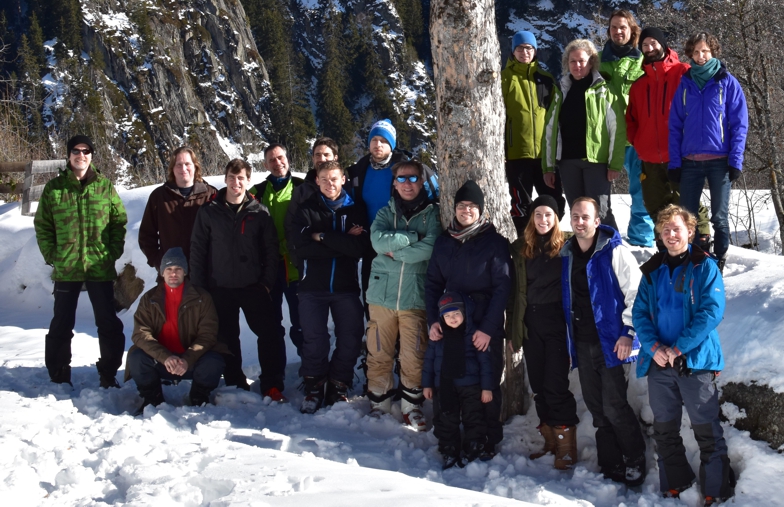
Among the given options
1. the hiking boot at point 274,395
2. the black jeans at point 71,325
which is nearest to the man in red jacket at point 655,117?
the hiking boot at point 274,395

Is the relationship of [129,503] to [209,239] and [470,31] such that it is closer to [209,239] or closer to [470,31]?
[209,239]

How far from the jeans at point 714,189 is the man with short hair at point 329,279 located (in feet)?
8.49

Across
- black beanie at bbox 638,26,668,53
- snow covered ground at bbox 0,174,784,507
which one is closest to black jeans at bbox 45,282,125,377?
snow covered ground at bbox 0,174,784,507

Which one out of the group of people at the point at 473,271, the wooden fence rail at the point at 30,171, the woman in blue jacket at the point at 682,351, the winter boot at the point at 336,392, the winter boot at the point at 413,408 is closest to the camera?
the woman in blue jacket at the point at 682,351

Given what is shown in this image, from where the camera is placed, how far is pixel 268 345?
16.6 ft

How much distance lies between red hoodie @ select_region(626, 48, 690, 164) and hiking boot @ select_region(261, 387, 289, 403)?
3729 millimetres

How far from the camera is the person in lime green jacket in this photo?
495cm

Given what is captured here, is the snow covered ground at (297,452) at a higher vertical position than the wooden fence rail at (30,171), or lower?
lower

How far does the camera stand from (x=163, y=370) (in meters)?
4.76

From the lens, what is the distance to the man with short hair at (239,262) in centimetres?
495

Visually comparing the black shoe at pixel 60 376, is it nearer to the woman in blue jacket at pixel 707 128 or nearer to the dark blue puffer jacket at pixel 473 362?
the dark blue puffer jacket at pixel 473 362

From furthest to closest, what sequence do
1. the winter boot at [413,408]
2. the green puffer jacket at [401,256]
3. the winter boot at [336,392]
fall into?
the winter boot at [336,392] → the winter boot at [413,408] → the green puffer jacket at [401,256]

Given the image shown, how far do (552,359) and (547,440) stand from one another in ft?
1.98

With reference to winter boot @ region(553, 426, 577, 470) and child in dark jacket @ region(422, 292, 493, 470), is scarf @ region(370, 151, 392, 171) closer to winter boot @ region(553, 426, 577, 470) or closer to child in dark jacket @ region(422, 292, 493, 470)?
child in dark jacket @ region(422, 292, 493, 470)
